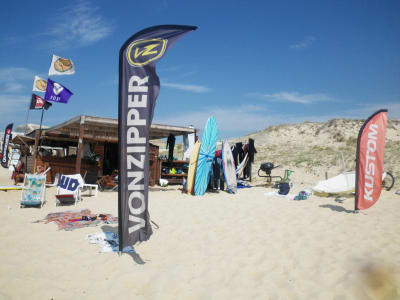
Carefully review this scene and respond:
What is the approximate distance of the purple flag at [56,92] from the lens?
1047cm

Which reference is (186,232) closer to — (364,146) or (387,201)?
(364,146)

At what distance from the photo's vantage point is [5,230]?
15.9 feet

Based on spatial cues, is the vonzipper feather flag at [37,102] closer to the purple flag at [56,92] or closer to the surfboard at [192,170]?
the purple flag at [56,92]

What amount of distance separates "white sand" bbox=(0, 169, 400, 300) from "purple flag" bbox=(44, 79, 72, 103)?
5587 millimetres

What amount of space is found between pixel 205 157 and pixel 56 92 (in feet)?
20.1

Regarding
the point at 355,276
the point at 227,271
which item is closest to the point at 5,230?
the point at 227,271

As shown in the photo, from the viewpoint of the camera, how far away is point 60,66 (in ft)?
34.9

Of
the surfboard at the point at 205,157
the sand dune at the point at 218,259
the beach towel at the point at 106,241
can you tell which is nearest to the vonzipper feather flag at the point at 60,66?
the surfboard at the point at 205,157

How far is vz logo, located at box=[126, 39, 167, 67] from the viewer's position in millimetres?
3494

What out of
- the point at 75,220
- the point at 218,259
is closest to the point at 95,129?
the point at 75,220

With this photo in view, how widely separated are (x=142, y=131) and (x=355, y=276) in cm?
307

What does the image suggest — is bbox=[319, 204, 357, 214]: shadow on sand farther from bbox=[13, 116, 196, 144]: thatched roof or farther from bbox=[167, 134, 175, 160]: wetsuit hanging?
bbox=[167, 134, 175, 160]: wetsuit hanging

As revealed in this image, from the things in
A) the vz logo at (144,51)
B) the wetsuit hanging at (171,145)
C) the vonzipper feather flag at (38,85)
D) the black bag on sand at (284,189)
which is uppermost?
the vonzipper feather flag at (38,85)

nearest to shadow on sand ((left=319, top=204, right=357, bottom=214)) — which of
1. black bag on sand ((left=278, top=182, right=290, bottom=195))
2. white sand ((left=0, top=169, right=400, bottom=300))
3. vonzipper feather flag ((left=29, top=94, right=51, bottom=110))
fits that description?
white sand ((left=0, top=169, right=400, bottom=300))
